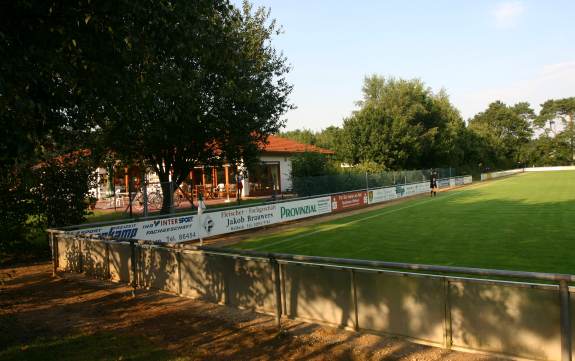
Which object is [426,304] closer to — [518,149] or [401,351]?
[401,351]

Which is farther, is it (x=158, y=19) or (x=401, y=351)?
(x=158, y=19)

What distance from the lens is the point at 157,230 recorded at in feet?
47.8

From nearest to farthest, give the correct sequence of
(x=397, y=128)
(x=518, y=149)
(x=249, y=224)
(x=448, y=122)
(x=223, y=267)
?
(x=223, y=267), (x=249, y=224), (x=397, y=128), (x=448, y=122), (x=518, y=149)

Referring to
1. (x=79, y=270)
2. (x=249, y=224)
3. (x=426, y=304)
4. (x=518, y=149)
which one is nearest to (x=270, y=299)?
(x=426, y=304)

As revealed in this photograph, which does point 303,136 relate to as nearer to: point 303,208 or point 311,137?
point 311,137

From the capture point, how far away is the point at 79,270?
10.5m

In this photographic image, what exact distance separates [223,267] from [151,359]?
2.02m

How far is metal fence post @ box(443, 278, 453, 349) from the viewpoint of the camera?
5.04 metres

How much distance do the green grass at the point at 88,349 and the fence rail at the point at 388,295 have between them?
1.65 m

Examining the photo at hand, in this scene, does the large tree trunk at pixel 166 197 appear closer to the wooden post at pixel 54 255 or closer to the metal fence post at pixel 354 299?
the wooden post at pixel 54 255

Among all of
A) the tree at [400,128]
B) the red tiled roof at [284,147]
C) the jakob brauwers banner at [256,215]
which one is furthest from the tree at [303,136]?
the jakob brauwers banner at [256,215]

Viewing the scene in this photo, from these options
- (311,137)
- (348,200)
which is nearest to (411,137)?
(348,200)

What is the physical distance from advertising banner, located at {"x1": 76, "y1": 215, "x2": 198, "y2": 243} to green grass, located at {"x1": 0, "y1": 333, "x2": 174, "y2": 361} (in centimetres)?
599

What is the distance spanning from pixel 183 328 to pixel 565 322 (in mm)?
4892
